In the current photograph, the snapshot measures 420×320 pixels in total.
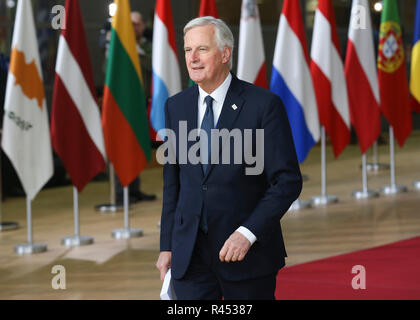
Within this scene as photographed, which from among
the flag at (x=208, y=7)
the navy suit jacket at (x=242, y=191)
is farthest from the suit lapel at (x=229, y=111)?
the flag at (x=208, y=7)

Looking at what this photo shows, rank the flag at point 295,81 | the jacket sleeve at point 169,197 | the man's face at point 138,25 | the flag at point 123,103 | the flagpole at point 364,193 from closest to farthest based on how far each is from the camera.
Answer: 1. the jacket sleeve at point 169,197
2. the flag at point 123,103
3. the flag at point 295,81
4. the man's face at point 138,25
5. the flagpole at point 364,193

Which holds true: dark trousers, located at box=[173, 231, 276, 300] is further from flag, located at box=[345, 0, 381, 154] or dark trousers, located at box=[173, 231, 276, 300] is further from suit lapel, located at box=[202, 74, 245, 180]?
flag, located at box=[345, 0, 381, 154]

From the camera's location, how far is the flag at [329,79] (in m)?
8.22

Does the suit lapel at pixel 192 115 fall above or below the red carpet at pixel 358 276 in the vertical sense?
above

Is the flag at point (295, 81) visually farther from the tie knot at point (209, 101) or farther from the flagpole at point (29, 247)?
the tie knot at point (209, 101)

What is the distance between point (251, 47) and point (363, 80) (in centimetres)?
131

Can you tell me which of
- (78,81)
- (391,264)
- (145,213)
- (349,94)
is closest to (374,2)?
(349,94)

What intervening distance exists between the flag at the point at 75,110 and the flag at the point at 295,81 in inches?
78.3

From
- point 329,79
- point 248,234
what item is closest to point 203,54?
point 248,234

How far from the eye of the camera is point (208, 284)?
8.17 ft

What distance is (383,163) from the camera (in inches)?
469

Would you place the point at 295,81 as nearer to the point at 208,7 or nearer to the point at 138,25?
the point at 208,7
